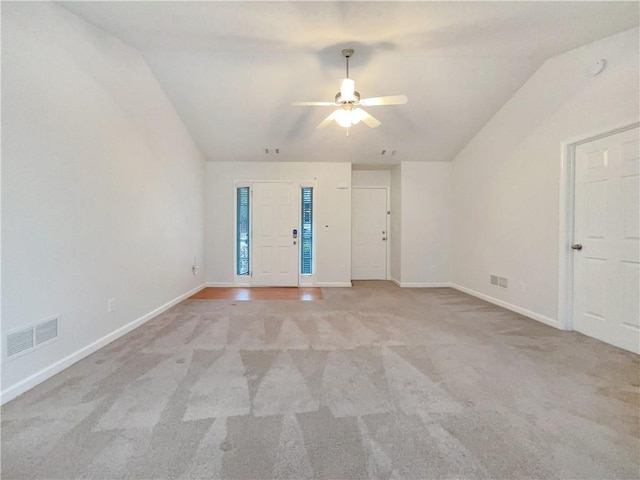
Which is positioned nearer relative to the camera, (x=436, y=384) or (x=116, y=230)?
(x=436, y=384)

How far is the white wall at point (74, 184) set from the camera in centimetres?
184

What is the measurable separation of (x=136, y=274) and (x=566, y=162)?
16.3 feet

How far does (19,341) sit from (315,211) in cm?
438

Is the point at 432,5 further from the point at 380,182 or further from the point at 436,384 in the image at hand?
the point at 380,182

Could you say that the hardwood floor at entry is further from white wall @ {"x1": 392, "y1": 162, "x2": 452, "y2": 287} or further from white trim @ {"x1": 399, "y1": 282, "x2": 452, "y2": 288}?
white wall @ {"x1": 392, "y1": 162, "x2": 452, "y2": 287}

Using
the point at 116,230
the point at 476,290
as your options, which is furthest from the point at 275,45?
the point at 476,290


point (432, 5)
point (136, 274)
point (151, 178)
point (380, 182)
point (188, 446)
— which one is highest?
point (432, 5)

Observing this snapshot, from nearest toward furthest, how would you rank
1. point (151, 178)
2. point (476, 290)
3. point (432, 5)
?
point (432, 5)
point (151, 178)
point (476, 290)

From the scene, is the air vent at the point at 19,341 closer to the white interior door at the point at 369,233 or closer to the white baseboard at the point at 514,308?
the white baseboard at the point at 514,308

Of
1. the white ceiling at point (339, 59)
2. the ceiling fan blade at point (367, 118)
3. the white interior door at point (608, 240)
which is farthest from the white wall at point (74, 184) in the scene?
the white interior door at point (608, 240)

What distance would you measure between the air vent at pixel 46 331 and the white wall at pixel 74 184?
0.17ft

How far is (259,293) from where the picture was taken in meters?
4.95

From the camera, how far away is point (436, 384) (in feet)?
6.48

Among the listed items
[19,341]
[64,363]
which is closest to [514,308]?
[64,363]
